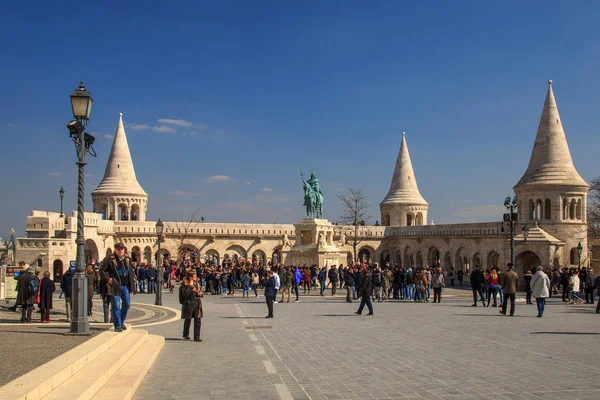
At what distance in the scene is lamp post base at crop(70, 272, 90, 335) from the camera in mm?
9430

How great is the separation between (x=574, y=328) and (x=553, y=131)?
29.0 metres

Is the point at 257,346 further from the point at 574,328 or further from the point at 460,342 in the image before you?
the point at 574,328

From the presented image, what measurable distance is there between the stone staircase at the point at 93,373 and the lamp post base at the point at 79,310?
1.05 ft

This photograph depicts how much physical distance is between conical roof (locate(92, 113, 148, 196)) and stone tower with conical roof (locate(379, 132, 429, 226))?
69.5ft

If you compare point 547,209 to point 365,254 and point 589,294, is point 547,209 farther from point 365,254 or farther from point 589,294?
point 589,294

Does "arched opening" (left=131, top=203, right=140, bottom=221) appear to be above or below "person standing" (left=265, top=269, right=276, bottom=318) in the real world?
above

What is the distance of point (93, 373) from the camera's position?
6961mm

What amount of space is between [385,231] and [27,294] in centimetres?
4220

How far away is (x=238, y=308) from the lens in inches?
731

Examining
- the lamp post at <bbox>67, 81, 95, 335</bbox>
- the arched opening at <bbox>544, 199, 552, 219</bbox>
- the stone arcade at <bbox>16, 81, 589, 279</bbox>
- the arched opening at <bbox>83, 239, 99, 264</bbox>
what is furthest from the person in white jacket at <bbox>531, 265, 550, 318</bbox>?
the arched opening at <bbox>83, 239, 99, 264</bbox>

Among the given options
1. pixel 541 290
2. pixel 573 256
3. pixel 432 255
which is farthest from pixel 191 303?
pixel 432 255

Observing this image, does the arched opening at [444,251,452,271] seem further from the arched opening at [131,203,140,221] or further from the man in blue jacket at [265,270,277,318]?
the man in blue jacket at [265,270,277,318]

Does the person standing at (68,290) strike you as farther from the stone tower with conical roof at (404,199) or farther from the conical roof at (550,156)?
the stone tower with conical roof at (404,199)

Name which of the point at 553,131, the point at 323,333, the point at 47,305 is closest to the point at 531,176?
the point at 553,131
